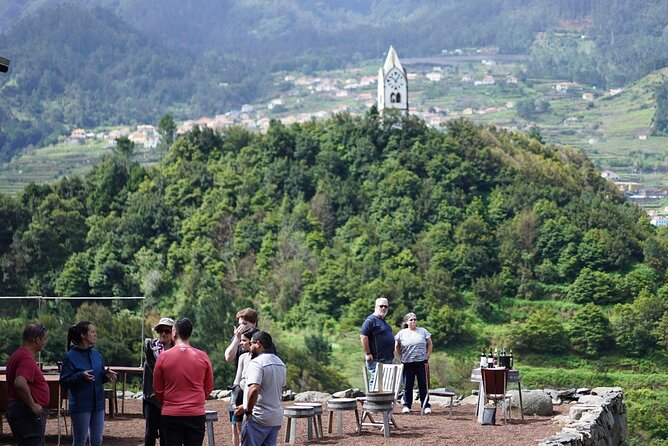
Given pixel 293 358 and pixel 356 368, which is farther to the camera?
pixel 356 368

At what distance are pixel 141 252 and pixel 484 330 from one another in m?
19.7

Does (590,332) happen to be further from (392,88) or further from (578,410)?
(578,410)

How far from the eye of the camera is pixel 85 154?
138250 mm

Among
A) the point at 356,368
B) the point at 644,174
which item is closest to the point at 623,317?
the point at 356,368

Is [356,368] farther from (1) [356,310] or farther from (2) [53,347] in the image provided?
(2) [53,347]

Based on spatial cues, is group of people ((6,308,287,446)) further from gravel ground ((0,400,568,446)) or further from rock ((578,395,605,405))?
rock ((578,395,605,405))

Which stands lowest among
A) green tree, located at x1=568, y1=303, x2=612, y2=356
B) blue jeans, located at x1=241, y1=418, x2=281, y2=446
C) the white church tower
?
green tree, located at x1=568, y1=303, x2=612, y2=356

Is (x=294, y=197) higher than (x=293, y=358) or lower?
higher

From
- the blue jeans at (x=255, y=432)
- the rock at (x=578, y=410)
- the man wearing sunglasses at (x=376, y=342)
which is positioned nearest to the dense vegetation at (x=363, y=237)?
→ the rock at (x=578, y=410)

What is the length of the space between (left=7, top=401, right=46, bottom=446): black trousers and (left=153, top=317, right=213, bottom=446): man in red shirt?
1.23 metres

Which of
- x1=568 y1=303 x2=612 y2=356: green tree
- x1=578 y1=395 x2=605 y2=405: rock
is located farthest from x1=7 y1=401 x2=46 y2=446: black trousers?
x1=568 y1=303 x2=612 y2=356: green tree

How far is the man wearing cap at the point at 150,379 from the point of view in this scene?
516 inches

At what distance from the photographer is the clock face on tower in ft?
333

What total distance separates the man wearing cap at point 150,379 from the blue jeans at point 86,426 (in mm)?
433
